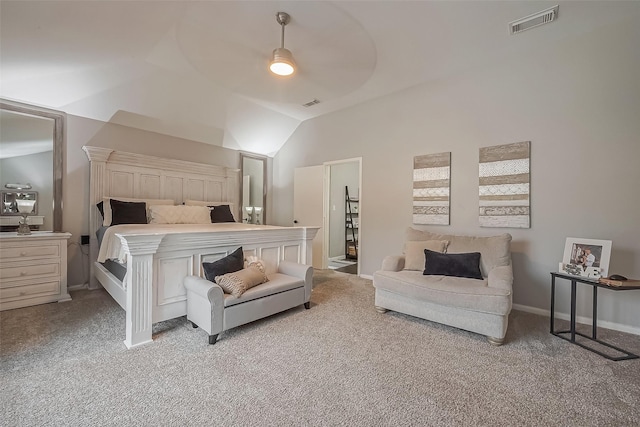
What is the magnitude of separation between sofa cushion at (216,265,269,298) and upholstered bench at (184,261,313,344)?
0.04 metres

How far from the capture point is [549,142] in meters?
A: 2.94

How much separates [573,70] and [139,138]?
18.1 feet

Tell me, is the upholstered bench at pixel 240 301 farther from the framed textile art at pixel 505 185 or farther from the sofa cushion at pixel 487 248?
the framed textile art at pixel 505 185

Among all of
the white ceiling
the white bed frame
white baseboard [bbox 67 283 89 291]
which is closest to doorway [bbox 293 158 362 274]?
the white bed frame

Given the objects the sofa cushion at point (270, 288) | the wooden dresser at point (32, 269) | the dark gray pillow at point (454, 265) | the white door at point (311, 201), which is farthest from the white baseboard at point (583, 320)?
the wooden dresser at point (32, 269)

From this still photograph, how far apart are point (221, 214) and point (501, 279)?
13.0 feet

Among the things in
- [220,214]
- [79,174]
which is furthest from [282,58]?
[79,174]

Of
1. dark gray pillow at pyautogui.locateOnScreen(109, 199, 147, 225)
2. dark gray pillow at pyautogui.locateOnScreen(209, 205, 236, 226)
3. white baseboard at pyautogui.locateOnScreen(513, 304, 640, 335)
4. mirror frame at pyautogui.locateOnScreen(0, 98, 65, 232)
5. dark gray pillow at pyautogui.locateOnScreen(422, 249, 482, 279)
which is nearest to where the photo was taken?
white baseboard at pyautogui.locateOnScreen(513, 304, 640, 335)

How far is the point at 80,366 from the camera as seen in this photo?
1871mm

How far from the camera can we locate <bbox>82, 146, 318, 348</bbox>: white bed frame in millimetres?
2168

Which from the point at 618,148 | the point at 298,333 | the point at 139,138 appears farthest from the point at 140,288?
the point at 618,148

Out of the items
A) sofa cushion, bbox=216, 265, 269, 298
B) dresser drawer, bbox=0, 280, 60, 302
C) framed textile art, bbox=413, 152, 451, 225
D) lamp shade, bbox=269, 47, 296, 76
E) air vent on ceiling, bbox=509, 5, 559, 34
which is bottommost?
dresser drawer, bbox=0, 280, 60, 302

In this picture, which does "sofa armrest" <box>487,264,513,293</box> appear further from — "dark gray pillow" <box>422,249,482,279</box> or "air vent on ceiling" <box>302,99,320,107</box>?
"air vent on ceiling" <box>302,99,320,107</box>

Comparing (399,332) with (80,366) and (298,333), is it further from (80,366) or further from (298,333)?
(80,366)
